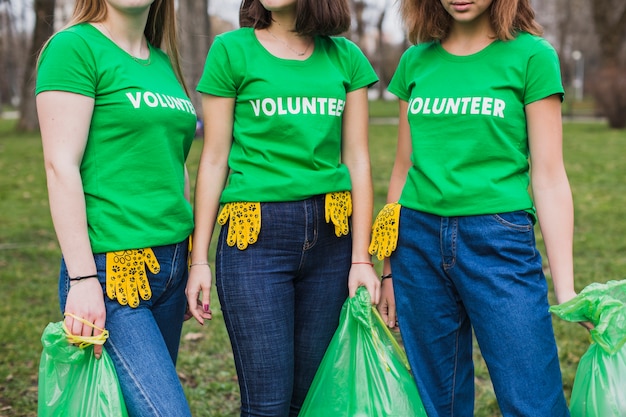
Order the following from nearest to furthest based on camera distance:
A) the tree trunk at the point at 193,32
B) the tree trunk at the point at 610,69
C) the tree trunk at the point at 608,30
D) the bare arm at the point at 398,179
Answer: the bare arm at the point at 398,179 → the tree trunk at the point at 193,32 → the tree trunk at the point at 610,69 → the tree trunk at the point at 608,30

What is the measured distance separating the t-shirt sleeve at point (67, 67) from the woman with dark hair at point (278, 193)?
0.36 m

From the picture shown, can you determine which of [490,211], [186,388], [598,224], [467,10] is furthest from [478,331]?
[598,224]

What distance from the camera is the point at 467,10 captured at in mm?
2199

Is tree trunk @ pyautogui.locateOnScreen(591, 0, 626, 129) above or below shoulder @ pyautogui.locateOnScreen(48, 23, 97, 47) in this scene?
above

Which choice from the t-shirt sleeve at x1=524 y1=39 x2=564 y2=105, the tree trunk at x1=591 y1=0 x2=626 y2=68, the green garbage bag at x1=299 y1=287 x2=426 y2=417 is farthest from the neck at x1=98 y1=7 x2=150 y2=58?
the tree trunk at x1=591 y1=0 x2=626 y2=68

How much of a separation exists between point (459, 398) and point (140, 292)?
1.06 meters

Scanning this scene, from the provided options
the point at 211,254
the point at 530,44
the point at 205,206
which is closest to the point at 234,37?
the point at 205,206

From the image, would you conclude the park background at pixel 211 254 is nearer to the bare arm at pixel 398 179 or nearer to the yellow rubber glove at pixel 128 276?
the bare arm at pixel 398 179

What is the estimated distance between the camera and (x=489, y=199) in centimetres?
216

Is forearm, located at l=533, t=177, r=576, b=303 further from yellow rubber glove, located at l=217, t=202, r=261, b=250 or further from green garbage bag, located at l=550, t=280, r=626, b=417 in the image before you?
yellow rubber glove, located at l=217, t=202, r=261, b=250

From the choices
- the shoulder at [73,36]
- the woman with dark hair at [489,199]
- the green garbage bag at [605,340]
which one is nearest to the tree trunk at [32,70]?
the shoulder at [73,36]

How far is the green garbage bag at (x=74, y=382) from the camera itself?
202 cm

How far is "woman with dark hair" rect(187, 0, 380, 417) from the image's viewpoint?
2254 mm

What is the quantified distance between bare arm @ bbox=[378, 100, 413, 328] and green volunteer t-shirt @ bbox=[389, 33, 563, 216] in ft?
0.54
